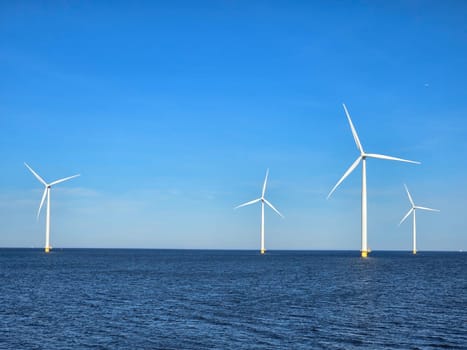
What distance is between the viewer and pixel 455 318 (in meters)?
48.1

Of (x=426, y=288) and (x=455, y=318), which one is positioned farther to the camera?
(x=426, y=288)

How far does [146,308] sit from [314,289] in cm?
2764

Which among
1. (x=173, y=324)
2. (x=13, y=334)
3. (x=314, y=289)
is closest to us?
(x=13, y=334)

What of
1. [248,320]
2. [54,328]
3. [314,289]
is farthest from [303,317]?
[314,289]

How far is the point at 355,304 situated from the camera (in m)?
57.8

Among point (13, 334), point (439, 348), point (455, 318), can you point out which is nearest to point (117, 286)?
point (13, 334)

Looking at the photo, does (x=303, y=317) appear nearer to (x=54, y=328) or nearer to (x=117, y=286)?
(x=54, y=328)

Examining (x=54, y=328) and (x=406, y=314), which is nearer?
(x=54, y=328)

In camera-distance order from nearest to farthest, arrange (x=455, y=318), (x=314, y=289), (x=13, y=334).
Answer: (x=13, y=334) → (x=455, y=318) → (x=314, y=289)

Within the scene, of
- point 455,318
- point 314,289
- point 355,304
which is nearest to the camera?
point 455,318

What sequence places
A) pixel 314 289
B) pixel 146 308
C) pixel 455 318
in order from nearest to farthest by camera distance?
pixel 455 318
pixel 146 308
pixel 314 289

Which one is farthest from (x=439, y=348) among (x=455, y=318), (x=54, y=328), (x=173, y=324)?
(x=54, y=328)

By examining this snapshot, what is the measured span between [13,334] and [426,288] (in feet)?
181

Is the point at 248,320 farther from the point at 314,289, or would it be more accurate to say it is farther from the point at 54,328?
the point at 314,289
